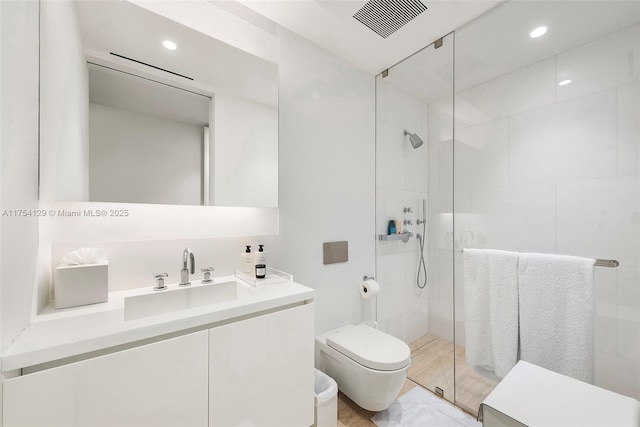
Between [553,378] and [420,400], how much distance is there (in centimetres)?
82

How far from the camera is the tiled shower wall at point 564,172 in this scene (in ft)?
4.30

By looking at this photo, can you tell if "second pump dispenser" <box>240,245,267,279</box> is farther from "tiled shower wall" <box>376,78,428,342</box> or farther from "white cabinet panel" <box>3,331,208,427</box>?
"tiled shower wall" <box>376,78,428,342</box>

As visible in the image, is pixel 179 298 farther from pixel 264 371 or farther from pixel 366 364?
pixel 366 364

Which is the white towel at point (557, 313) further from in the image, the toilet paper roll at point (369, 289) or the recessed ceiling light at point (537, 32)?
the recessed ceiling light at point (537, 32)

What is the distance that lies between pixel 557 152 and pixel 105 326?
7.42 feet

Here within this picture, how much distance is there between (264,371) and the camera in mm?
1080

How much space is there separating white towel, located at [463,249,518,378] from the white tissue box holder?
76.6 inches

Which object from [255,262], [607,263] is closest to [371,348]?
[255,262]

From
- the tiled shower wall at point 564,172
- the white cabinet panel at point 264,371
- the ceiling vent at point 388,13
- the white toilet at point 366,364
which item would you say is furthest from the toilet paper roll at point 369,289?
the ceiling vent at point 388,13

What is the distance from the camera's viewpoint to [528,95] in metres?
1.63

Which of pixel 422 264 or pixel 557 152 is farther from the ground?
pixel 557 152

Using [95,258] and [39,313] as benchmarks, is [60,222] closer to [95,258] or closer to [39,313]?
[95,258]

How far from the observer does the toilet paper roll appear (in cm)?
198

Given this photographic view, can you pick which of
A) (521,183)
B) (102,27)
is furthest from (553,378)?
(102,27)
